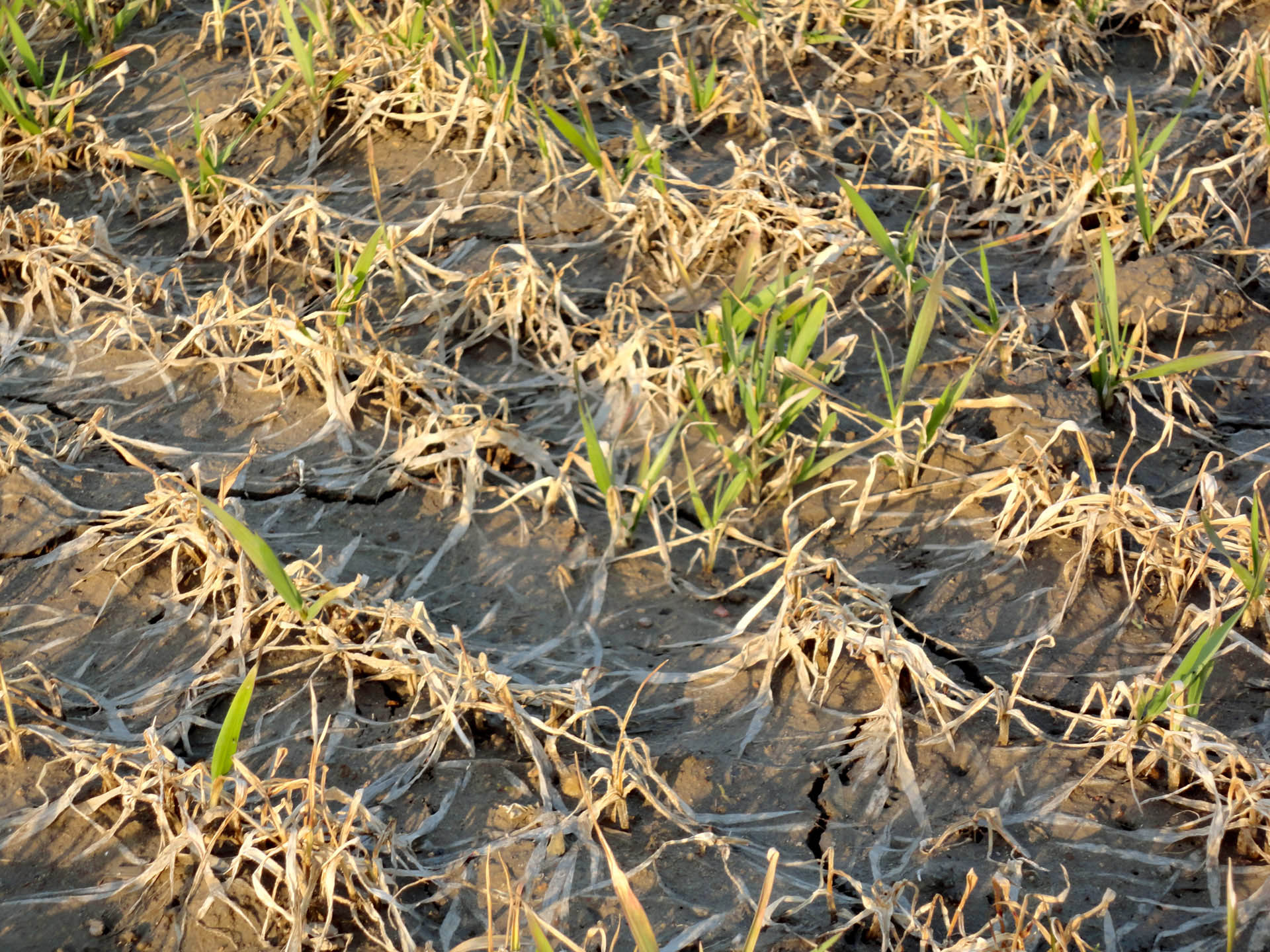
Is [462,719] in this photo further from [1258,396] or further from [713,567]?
[1258,396]

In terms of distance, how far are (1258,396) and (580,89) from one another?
1552mm

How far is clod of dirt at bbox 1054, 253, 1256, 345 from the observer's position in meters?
2.26

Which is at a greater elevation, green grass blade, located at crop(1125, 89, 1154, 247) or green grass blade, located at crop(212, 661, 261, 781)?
green grass blade, located at crop(1125, 89, 1154, 247)

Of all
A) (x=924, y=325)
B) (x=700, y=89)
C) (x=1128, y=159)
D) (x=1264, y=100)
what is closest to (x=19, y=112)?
(x=700, y=89)

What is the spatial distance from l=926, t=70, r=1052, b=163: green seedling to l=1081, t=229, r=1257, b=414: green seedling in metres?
0.44

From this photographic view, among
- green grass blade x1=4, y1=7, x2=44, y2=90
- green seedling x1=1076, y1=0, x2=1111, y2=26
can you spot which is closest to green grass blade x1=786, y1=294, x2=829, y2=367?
green seedling x1=1076, y1=0, x2=1111, y2=26

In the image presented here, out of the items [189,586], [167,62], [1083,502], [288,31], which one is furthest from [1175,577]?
[167,62]

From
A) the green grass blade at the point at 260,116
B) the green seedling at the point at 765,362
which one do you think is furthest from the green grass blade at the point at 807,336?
the green grass blade at the point at 260,116

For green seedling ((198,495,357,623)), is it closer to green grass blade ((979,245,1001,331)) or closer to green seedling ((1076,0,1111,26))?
green grass blade ((979,245,1001,331))

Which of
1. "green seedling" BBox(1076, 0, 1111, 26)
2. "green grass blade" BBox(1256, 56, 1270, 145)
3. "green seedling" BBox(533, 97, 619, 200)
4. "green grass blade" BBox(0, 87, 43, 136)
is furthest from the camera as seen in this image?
"green seedling" BBox(1076, 0, 1111, 26)

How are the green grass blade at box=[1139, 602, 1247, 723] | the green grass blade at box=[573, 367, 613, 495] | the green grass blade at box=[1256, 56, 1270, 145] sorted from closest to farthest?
the green grass blade at box=[1139, 602, 1247, 723]
the green grass blade at box=[573, 367, 613, 495]
the green grass blade at box=[1256, 56, 1270, 145]

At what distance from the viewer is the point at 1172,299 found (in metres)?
2.27

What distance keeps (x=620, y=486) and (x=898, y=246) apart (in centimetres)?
83

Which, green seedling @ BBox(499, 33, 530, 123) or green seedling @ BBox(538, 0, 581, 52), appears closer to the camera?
green seedling @ BBox(499, 33, 530, 123)
